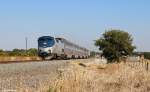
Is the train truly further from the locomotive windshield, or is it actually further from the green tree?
the green tree

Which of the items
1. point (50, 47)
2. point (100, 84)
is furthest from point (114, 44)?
point (100, 84)

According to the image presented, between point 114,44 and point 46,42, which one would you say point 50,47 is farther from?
point 114,44

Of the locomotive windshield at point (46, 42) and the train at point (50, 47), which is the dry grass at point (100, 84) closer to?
the train at point (50, 47)

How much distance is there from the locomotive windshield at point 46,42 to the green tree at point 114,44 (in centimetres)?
585

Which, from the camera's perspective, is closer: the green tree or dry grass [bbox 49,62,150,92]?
dry grass [bbox 49,62,150,92]

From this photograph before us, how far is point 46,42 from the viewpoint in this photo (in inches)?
2290

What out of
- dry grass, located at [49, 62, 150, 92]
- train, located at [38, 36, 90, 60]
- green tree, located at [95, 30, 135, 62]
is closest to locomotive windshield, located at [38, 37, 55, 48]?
train, located at [38, 36, 90, 60]

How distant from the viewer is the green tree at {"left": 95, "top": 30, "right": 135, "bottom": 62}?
56.7 m

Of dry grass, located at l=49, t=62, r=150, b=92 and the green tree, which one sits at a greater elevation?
the green tree

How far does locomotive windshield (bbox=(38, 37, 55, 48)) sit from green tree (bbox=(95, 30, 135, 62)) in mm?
5854

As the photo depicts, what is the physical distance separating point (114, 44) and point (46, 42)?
8917 mm

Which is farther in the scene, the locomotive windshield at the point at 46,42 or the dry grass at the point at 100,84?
the locomotive windshield at the point at 46,42

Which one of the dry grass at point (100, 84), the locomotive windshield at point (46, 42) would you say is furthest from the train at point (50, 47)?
the dry grass at point (100, 84)

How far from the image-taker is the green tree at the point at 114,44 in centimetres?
5672
